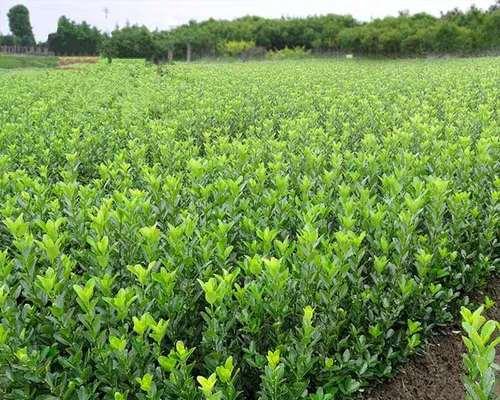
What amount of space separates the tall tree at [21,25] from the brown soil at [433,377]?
4570 inches

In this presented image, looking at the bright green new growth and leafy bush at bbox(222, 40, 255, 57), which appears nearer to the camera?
the bright green new growth

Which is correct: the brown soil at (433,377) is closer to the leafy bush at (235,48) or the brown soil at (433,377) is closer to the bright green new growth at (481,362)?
the bright green new growth at (481,362)

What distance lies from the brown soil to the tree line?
5365 centimetres

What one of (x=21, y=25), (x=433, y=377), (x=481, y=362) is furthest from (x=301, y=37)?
(x=481, y=362)

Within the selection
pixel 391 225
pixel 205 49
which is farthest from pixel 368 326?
pixel 205 49

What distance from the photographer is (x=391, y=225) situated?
3.79m

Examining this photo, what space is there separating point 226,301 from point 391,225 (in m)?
1.54

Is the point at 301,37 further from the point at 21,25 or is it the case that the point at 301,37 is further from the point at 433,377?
the point at 433,377

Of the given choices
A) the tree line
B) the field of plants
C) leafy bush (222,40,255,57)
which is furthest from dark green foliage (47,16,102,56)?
the field of plants

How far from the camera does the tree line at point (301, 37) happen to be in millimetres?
55969

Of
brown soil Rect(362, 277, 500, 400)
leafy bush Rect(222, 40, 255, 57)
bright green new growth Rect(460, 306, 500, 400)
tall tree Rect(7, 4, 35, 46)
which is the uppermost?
tall tree Rect(7, 4, 35, 46)

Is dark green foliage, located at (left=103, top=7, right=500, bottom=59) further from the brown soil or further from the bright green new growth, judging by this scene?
the bright green new growth

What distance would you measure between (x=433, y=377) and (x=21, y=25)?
12129 cm

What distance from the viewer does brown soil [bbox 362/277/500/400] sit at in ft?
11.8
